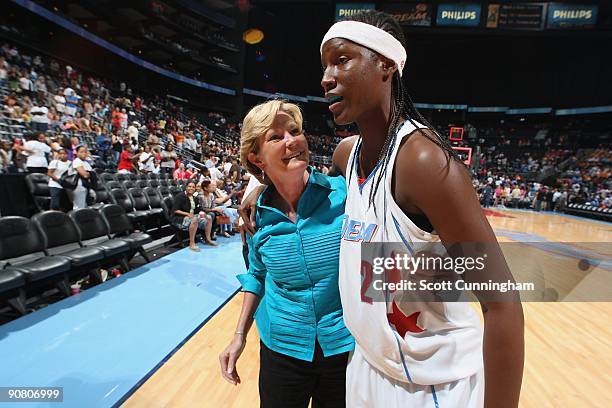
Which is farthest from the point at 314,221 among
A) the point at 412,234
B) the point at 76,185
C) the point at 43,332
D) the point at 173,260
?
the point at 76,185

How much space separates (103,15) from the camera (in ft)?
62.0

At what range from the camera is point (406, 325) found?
0.77 m

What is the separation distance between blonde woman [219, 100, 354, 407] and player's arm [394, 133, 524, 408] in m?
0.53

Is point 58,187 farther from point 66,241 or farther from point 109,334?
point 109,334

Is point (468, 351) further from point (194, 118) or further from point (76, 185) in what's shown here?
point (194, 118)

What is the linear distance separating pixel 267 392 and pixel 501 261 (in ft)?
3.10

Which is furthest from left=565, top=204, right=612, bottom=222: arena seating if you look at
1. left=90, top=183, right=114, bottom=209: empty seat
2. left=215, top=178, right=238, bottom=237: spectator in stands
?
left=90, top=183, right=114, bottom=209: empty seat

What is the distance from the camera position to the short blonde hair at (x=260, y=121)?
1.19m

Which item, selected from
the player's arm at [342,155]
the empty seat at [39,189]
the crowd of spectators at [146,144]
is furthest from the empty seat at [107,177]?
A: the player's arm at [342,155]

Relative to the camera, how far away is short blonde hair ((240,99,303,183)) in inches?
46.9

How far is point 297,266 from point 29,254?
3.76m

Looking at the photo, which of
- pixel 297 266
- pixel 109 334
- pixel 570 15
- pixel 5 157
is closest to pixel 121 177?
pixel 5 157

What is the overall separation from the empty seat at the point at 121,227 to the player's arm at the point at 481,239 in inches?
180

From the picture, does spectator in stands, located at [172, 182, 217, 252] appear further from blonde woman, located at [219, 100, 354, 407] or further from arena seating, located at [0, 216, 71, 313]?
blonde woman, located at [219, 100, 354, 407]
